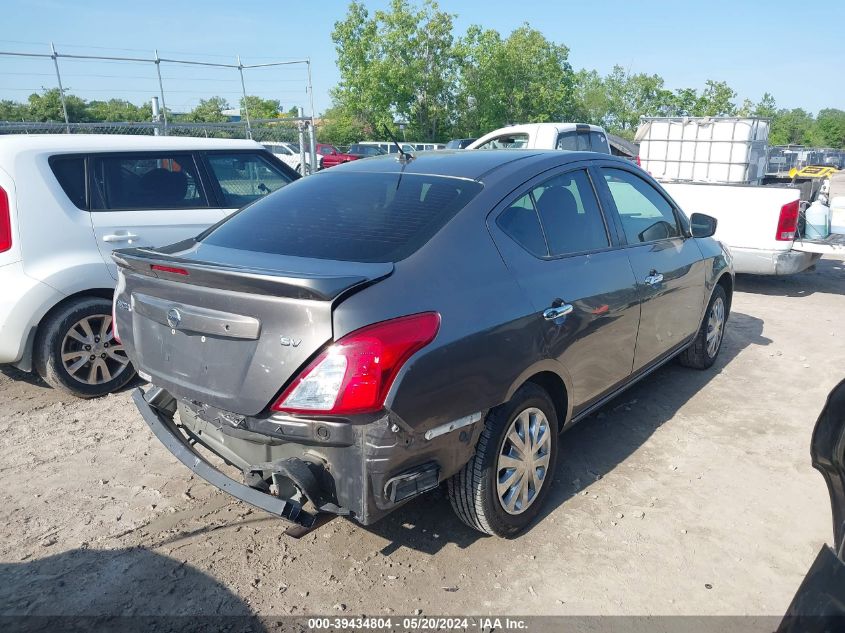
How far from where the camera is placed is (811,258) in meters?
7.93

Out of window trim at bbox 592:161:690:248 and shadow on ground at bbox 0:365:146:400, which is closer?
window trim at bbox 592:161:690:248

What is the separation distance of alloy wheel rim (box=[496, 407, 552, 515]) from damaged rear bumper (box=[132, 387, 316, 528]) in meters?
0.93

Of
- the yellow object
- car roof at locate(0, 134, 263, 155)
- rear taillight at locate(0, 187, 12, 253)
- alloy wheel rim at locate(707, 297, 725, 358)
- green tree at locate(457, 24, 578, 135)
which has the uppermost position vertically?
green tree at locate(457, 24, 578, 135)

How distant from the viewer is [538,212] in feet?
10.8

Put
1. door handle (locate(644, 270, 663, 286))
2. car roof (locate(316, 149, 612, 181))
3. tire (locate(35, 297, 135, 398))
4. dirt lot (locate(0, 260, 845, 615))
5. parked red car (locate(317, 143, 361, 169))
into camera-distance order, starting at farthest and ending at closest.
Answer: parked red car (locate(317, 143, 361, 169)) < tire (locate(35, 297, 135, 398)) < door handle (locate(644, 270, 663, 286)) < car roof (locate(316, 149, 612, 181)) < dirt lot (locate(0, 260, 845, 615))

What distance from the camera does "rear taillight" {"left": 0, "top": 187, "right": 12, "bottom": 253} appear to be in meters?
4.30

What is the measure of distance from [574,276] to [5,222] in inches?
145

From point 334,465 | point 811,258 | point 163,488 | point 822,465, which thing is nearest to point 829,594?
point 822,465

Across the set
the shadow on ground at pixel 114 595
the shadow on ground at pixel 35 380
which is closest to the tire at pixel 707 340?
the shadow on ground at pixel 114 595

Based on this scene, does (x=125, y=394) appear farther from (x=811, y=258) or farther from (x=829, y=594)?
(x=811, y=258)

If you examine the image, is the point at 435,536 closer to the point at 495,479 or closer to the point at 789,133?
the point at 495,479

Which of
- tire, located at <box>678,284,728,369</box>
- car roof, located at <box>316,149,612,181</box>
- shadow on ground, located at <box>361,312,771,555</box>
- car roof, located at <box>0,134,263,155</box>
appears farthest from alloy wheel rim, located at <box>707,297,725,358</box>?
car roof, located at <box>0,134,263,155</box>

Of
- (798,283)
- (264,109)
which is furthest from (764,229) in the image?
(264,109)

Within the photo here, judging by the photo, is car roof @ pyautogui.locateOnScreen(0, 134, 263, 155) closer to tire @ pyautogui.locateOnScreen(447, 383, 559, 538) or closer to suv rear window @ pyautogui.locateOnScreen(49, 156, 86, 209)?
suv rear window @ pyautogui.locateOnScreen(49, 156, 86, 209)
